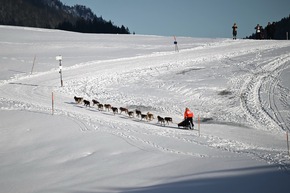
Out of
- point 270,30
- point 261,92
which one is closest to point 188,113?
point 261,92

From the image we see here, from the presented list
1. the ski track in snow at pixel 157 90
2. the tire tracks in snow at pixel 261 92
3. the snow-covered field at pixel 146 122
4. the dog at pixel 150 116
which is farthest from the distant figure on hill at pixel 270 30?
the dog at pixel 150 116

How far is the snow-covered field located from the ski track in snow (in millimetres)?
66

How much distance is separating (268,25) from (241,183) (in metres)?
34.6

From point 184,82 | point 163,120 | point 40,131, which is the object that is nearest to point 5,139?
point 40,131

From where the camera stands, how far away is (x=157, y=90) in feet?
78.5

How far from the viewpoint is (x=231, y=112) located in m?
18.9

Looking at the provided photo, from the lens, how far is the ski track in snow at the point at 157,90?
13.3 metres

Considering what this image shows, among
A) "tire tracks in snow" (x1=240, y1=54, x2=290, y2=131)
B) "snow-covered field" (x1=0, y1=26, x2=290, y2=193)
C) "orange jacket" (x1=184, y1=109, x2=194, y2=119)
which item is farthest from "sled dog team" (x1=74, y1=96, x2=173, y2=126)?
"tire tracks in snow" (x1=240, y1=54, x2=290, y2=131)

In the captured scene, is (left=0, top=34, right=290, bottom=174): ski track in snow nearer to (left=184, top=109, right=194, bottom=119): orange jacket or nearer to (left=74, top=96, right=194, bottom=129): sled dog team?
(left=74, top=96, right=194, bottom=129): sled dog team

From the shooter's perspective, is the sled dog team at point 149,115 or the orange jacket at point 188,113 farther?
the sled dog team at point 149,115

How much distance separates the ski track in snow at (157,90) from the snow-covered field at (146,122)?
0.22ft

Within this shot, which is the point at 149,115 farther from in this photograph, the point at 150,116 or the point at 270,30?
the point at 270,30

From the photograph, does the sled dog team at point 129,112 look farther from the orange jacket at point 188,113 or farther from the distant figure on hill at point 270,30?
the distant figure on hill at point 270,30

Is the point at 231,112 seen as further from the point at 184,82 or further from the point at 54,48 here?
the point at 54,48
